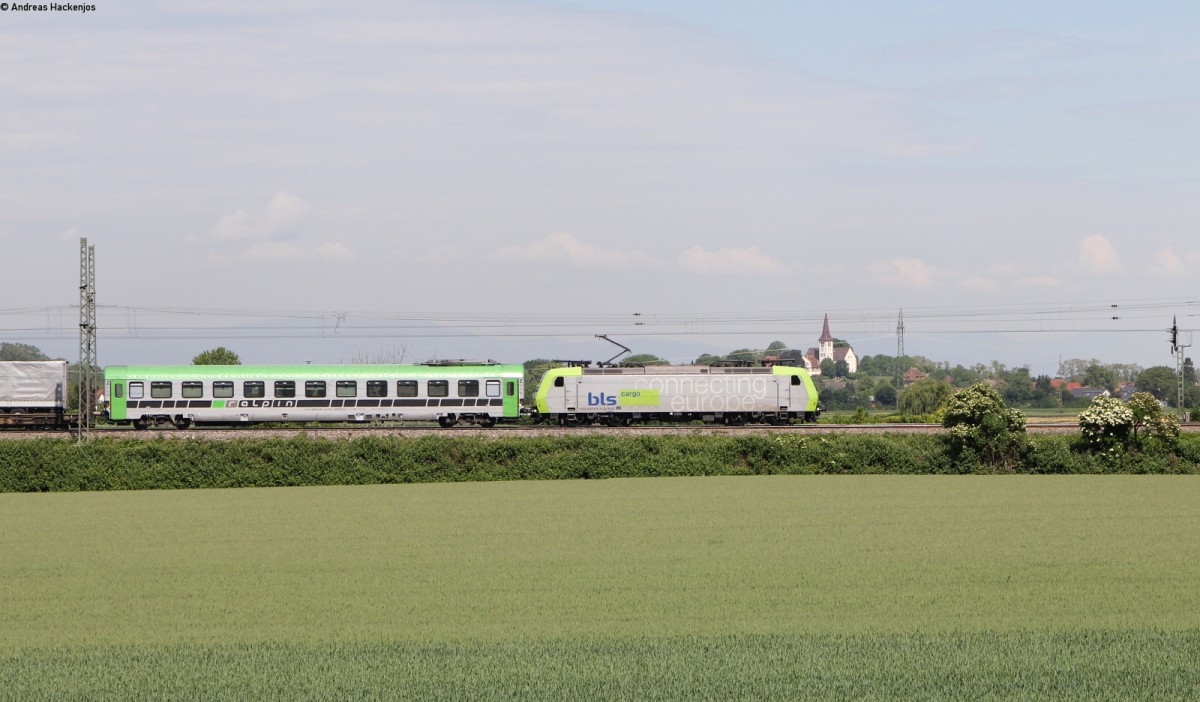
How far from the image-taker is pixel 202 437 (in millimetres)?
41156

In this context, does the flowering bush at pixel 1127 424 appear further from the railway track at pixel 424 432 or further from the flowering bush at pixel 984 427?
the railway track at pixel 424 432

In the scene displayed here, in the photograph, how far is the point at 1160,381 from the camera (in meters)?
134

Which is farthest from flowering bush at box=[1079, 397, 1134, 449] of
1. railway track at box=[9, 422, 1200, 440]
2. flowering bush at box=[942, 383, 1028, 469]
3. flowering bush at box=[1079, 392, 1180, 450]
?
railway track at box=[9, 422, 1200, 440]

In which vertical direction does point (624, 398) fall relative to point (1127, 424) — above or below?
above

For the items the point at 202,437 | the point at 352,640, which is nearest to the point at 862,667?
the point at 352,640

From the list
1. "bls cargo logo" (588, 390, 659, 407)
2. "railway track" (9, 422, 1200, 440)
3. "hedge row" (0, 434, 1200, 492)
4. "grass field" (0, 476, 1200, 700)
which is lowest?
"grass field" (0, 476, 1200, 700)

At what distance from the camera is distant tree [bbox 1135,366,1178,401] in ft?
440

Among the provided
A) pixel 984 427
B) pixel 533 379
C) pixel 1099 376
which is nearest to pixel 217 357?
pixel 533 379

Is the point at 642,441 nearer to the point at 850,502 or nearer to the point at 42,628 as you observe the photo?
the point at 850,502

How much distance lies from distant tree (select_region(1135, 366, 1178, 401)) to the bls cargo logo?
→ 97056 mm

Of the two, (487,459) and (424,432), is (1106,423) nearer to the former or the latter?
(487,459)

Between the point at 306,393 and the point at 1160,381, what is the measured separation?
11094cm

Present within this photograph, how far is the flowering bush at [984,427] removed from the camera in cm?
4134

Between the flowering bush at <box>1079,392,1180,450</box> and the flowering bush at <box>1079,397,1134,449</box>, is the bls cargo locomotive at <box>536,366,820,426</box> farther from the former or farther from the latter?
the flowering bush at <box>1079,392,1180,450</box>
